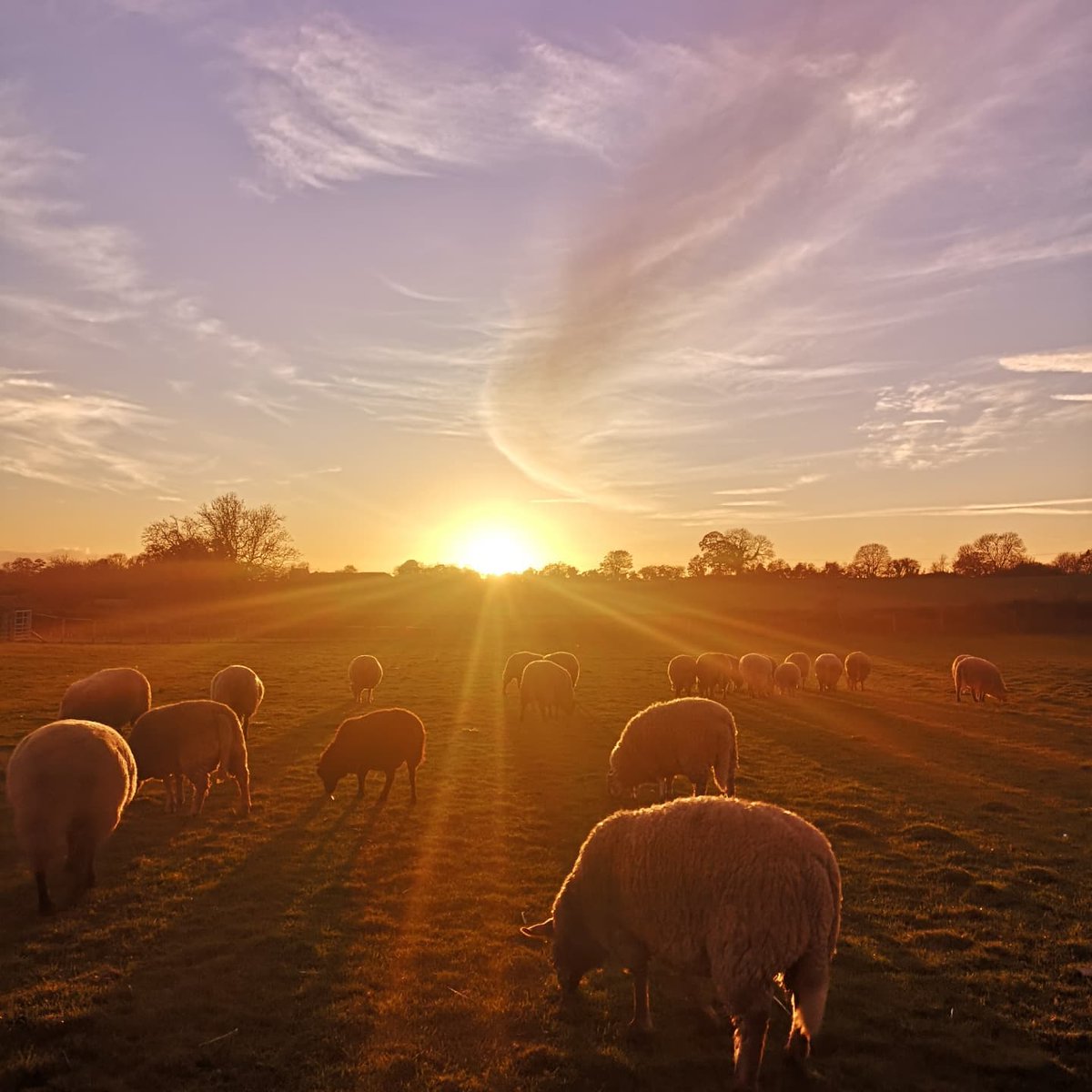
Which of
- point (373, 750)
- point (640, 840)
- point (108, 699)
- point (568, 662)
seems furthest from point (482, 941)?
point (568, 662)

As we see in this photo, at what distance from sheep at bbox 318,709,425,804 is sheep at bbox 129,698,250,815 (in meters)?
1.45

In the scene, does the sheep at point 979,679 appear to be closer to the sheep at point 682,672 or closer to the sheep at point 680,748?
the sheep at point 682,672

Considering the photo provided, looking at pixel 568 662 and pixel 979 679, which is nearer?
pixel 979 679

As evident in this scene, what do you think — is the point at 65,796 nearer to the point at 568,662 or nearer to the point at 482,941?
the point at 482,941

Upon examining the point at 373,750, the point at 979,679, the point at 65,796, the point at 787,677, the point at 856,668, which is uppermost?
the point at 65,796

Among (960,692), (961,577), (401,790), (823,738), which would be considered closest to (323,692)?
(401,790)

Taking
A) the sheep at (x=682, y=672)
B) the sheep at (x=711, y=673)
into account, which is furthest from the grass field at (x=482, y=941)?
the sheep at (x=711, y=673)

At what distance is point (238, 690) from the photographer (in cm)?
1767

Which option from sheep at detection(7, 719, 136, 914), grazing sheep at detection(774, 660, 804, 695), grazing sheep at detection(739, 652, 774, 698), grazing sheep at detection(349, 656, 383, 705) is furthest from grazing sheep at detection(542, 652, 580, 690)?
sheep at detection(7, 719, 136, 914)

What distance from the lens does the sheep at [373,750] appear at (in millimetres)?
12938

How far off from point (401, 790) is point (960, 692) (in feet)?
75.2

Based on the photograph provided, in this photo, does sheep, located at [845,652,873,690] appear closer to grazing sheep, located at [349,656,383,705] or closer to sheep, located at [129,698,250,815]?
grazing sheep, located at [349,656,383,705]

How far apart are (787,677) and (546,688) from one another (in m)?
11.6

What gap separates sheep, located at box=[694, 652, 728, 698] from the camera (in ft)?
89.6
